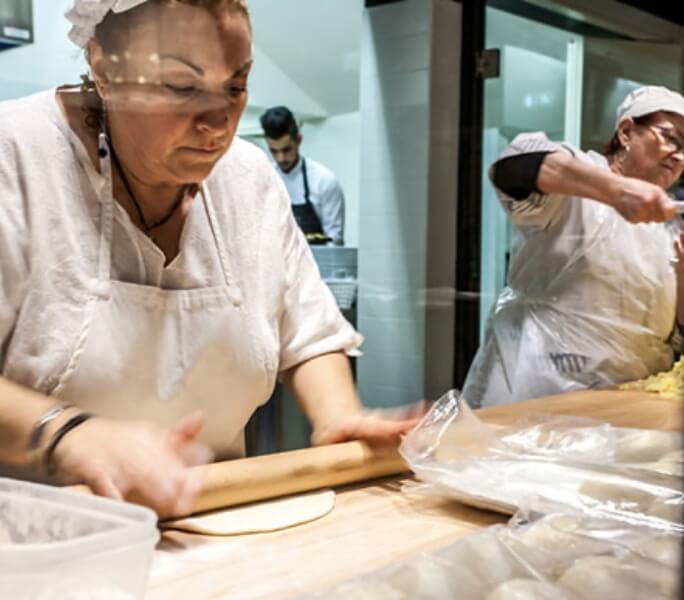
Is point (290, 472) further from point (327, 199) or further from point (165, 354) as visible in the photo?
point (327, 199)

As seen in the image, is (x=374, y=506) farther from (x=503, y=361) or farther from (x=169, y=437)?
(x=503, y=361)

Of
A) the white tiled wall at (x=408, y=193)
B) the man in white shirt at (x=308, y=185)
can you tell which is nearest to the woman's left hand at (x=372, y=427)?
the white tiled wall at (x=408, y=193)

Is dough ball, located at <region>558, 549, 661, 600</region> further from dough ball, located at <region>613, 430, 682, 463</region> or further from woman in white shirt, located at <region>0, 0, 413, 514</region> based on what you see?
woman in white shirt, located at <region>0, 0, 413, 514</region>

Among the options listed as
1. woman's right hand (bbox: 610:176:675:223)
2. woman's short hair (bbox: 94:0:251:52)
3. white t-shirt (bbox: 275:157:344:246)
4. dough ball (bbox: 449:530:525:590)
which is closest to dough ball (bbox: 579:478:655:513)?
dough ball (bbox: 449:530:525:590)

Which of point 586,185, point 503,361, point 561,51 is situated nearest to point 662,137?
point 586,185

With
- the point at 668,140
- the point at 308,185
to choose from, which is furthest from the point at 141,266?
the point at 308,185

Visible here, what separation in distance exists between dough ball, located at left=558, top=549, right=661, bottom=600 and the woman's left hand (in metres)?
0.25

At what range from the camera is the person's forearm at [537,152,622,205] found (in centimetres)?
83

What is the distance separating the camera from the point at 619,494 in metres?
0.59

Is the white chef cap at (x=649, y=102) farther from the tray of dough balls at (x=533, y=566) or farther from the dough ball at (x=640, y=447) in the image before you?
the tray of dough balls at (x=533, y=566)

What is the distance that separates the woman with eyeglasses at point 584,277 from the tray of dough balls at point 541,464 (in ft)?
0.89

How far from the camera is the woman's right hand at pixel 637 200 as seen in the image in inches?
28.0

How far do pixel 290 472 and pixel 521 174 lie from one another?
1.49 ft

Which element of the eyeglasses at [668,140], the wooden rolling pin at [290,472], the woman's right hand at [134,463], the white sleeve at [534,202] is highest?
the eyeglasses at [668,140]
